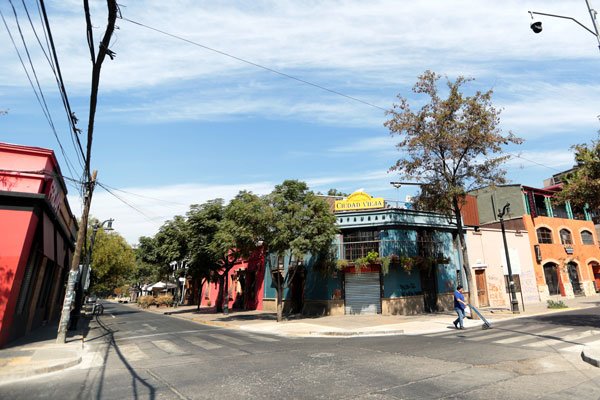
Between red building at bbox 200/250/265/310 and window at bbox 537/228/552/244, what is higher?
window at bbox 537/228/552/244

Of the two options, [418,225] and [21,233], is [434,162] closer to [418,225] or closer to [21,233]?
[418,225]

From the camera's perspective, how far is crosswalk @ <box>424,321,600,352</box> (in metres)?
10.5

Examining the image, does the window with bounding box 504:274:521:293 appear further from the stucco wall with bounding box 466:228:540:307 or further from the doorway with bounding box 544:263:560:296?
the doorway with bounding box 544:263:560:296

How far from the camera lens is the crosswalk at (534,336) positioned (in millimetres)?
10492

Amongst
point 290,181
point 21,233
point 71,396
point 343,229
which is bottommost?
point 71,396

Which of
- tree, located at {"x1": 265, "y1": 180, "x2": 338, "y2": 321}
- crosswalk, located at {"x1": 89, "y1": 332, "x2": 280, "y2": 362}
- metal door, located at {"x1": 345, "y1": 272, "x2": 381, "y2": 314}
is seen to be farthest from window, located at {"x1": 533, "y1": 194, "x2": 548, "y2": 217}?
crosswalk, located at {"x1": 89, "y1": 332, "x2": 280, "y2": 362}

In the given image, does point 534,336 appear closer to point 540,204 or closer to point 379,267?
point 379,267

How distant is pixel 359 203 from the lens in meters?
23.5

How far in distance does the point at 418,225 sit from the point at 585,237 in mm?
A: 22217

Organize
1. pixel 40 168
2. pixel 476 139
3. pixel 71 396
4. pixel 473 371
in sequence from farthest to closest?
pixel 476 139
pixel 40 168
pixel 473 371
pixel 71 396

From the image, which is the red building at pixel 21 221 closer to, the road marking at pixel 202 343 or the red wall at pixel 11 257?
the red wall at pixel 11 257

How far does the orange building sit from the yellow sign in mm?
13805

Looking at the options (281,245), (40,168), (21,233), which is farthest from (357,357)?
(40,168)

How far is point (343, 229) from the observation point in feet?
75.9
